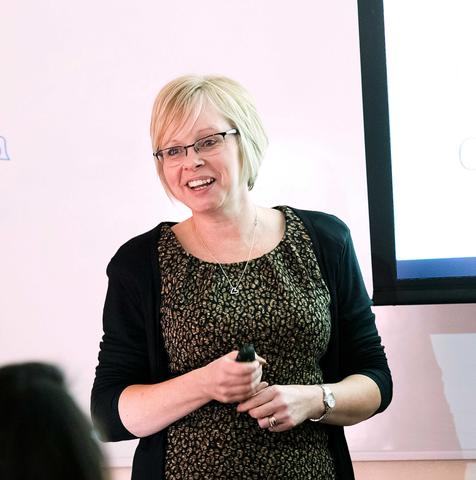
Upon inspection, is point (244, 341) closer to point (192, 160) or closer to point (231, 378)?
point (231, 378)

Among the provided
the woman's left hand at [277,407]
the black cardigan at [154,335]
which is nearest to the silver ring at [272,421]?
the woman's left hand at [277,407]

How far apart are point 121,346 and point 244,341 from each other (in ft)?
0.93

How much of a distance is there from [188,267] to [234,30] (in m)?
1.05

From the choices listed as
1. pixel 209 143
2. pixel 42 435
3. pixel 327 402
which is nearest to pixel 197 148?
pixel 209 143

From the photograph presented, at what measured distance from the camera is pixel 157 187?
269 centimetres

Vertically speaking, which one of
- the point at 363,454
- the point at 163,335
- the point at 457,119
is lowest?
the point at 363,454

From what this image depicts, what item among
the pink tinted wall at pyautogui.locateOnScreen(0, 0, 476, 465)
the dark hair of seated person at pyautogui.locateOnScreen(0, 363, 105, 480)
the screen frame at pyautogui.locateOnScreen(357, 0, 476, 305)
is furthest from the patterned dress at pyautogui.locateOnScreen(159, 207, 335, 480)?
the dark hair of seated person at pyautogui.locateOnScreen(0, 363, 105, 480)

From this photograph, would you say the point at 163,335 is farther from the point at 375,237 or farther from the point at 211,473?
the point at 375,237

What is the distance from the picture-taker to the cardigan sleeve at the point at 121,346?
1.83 metres

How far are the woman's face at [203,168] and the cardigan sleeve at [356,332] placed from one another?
328 mm

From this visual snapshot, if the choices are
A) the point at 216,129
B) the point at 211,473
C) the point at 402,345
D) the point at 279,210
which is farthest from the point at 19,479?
the point at 402,345

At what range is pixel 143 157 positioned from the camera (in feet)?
8.84

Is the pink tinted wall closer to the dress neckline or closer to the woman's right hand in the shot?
the dress neckline

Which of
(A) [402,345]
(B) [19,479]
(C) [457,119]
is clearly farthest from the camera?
(A) [402,345]
